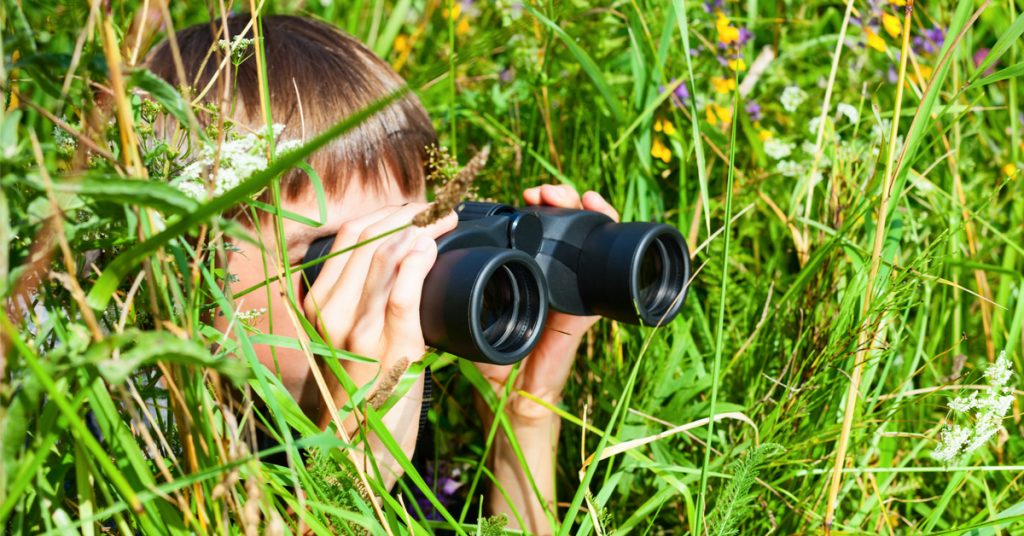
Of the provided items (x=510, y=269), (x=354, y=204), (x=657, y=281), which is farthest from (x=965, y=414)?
(x=354, y=204)

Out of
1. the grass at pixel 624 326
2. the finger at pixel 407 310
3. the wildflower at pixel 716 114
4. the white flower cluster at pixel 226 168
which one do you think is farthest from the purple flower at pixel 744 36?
the white flower cluster at pixel 226 168

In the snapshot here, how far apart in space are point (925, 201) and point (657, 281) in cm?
49

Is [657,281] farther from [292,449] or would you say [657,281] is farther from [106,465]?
[106,465]

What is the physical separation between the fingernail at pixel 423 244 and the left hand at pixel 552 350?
35 cm

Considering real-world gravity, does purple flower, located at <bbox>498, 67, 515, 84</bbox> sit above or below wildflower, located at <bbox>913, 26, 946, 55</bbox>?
above

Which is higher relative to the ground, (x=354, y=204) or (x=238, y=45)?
(x=238, y=45)

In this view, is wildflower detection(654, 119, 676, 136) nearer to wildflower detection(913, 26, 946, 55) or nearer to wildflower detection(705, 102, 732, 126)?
wildflower detection(705, 102, 732, 126)

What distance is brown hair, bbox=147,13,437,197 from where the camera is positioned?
1.19 m

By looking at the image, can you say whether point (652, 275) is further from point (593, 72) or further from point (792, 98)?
point (792, 98)

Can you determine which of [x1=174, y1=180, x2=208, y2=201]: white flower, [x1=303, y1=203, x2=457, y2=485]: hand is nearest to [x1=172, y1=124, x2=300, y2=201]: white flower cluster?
[x1=174, y1=180, x2=208, y2=201]: white flower

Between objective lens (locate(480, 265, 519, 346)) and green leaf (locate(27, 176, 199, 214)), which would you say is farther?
objective lens (locate(480, 265, 519, 346))

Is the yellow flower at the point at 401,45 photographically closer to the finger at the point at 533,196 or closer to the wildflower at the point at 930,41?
the finger at the point at 533,196

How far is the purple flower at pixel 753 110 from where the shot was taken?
1.45 meters

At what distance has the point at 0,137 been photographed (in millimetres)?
536
